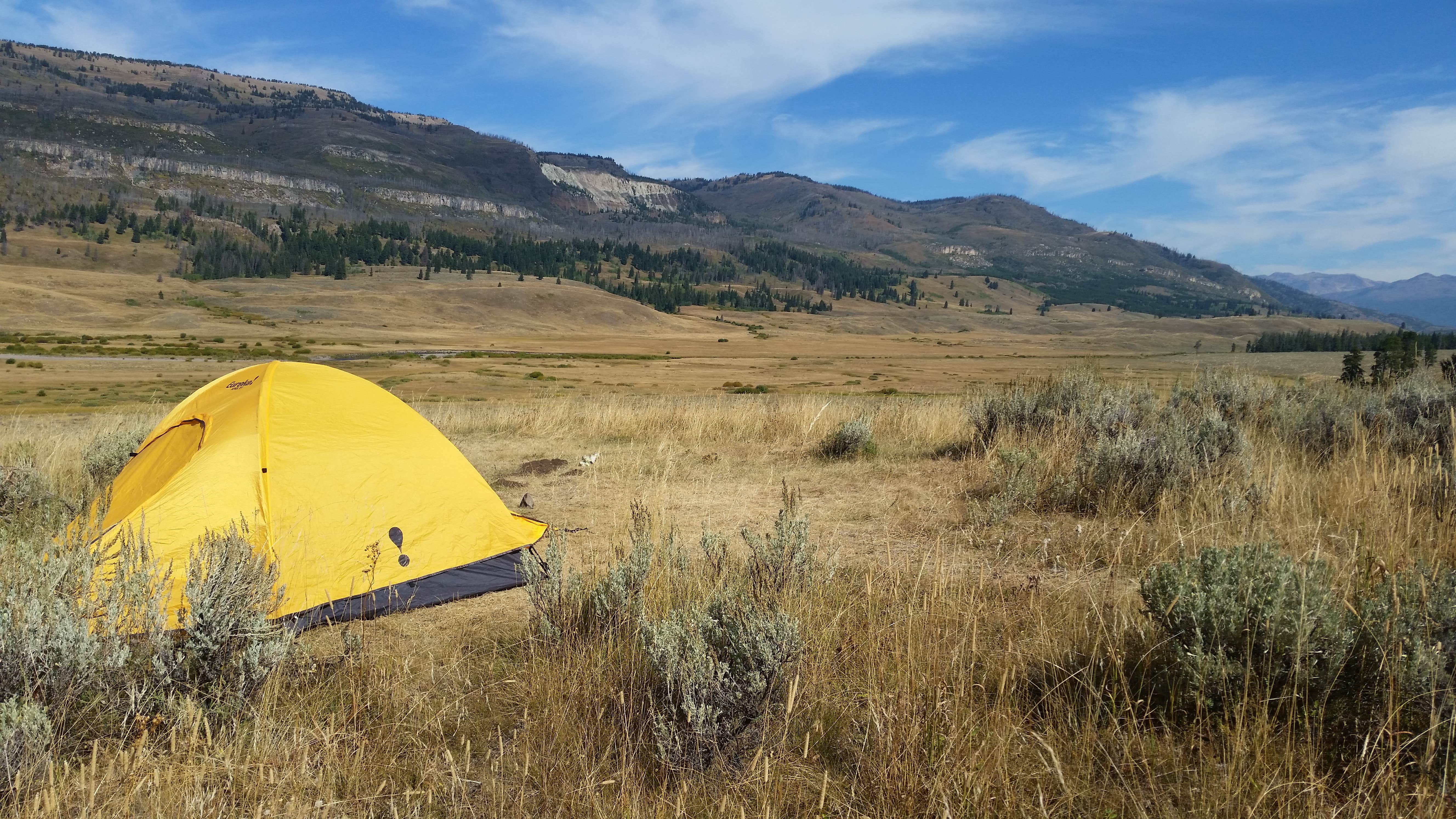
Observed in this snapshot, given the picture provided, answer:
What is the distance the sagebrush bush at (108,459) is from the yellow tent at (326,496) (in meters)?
1.34

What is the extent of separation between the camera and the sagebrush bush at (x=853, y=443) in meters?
10.3

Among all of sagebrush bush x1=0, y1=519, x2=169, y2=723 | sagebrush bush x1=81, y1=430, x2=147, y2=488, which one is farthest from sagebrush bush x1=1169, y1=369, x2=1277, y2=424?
sagebrush bush x1=81, y1=430, x2=147, y2=488

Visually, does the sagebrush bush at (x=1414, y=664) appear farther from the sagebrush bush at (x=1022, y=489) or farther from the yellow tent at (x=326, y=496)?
the yellow tent at (x=326, y=496)

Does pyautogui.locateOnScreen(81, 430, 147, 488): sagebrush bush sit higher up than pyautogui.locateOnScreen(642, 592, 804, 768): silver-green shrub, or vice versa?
pyautogui.locateOnScreen(642, 592, 804, 768): silver-green shrub

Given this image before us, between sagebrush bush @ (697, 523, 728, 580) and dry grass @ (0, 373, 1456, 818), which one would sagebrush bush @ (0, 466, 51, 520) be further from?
sagebrush bush @ (697, 523, 728, 580)

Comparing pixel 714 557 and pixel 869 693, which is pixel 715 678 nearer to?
pixel 869 693

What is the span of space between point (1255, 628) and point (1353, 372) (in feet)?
57.4

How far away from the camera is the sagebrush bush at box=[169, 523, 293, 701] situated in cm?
338

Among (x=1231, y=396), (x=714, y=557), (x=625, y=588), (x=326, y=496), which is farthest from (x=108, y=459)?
(x=1231, y=396)

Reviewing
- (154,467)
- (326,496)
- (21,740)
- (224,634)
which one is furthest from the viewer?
(154,467)

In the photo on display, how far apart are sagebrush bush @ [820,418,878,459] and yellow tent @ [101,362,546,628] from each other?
16.0 ft

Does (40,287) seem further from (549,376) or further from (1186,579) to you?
(1186,579)

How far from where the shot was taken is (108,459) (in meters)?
8.05

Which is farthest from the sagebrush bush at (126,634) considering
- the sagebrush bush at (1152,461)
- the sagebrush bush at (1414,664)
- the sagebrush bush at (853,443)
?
the sagebrush bush at (853,443)
